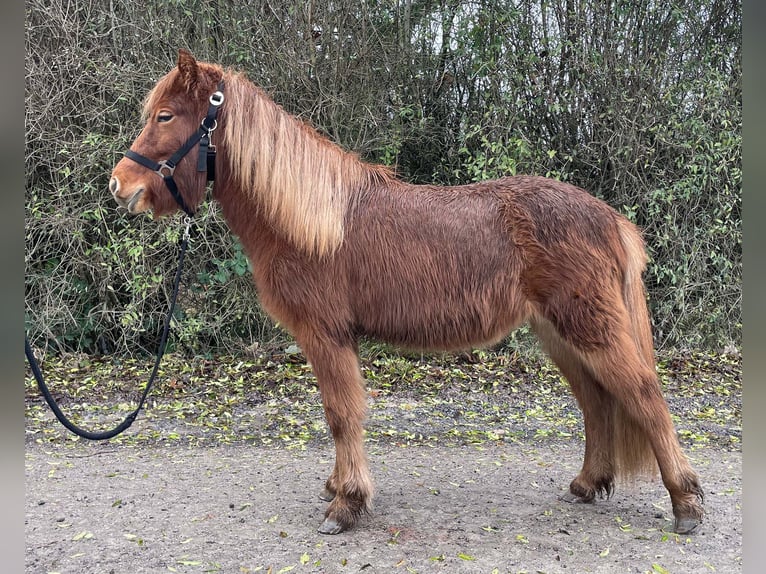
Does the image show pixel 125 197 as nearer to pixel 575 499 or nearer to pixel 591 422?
pixel 591 422

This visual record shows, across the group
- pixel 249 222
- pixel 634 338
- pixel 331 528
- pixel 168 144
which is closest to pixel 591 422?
pixel 634 338

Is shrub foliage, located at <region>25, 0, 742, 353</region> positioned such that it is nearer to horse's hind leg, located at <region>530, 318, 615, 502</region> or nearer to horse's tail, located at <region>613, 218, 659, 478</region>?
horse's tail, located at <region>613, 218, 659, 478</region>

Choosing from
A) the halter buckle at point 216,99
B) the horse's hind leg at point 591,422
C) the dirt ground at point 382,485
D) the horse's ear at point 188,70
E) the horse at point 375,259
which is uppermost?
the horse's ear at point 188,70

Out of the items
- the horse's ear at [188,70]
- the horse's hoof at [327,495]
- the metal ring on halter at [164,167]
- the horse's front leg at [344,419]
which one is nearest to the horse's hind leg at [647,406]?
the horse's front leg at [344,419]

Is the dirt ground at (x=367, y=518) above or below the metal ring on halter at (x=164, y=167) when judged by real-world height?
below

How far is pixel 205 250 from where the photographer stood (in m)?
6.30

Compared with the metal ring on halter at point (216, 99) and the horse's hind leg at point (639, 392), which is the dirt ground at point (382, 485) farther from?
the metal ring on halter at point (216, 99)

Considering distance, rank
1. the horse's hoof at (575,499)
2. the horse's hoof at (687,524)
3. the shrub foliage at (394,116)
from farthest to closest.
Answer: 1. the shrub foliage at (394,116)
2. the horse's hoof at (575,499)
3. the horse's hoof at (687,524)

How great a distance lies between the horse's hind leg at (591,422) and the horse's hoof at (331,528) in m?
1.48

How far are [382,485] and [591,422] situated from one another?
145 cm

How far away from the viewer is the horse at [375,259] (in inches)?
112

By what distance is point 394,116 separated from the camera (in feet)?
20.8

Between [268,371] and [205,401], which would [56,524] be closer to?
[205,401]

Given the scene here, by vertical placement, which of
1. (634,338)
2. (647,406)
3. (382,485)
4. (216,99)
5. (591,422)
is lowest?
(382,485)
